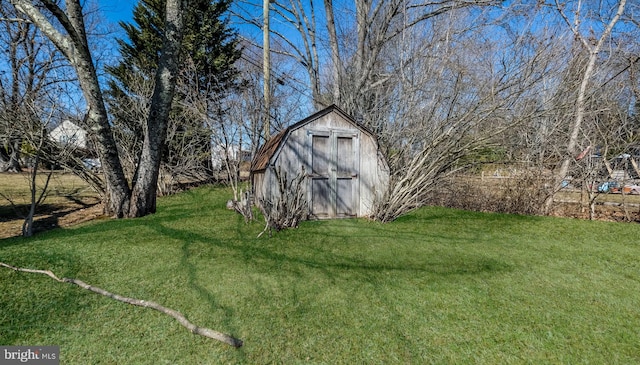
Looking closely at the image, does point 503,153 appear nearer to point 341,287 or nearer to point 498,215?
point 498,215

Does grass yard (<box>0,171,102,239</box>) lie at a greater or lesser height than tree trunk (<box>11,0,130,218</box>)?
lesser

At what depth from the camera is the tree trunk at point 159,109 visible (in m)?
5.75

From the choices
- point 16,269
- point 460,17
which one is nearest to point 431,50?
point 460,17

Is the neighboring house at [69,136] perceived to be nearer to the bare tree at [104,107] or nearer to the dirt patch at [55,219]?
the bare tree at [104,107]

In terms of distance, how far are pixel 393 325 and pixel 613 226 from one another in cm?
672

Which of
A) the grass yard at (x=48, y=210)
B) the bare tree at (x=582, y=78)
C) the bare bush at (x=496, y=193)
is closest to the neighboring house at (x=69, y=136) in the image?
the grass yard at (x=48, y=210)

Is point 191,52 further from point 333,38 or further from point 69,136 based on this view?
point 69,136

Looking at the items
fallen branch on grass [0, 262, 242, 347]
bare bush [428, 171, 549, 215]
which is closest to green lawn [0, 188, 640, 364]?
fallen branch on grass [0, 262, 242, 347]

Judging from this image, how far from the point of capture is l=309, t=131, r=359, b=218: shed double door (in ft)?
22.1

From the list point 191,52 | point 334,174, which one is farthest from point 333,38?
point 334,174

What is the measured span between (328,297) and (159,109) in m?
5.44

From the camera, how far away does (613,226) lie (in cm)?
591

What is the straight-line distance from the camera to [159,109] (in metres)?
5.87

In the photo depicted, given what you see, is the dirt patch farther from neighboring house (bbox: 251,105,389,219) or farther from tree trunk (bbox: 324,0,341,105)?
tree trunk (bbox: 324,0,341,105)
